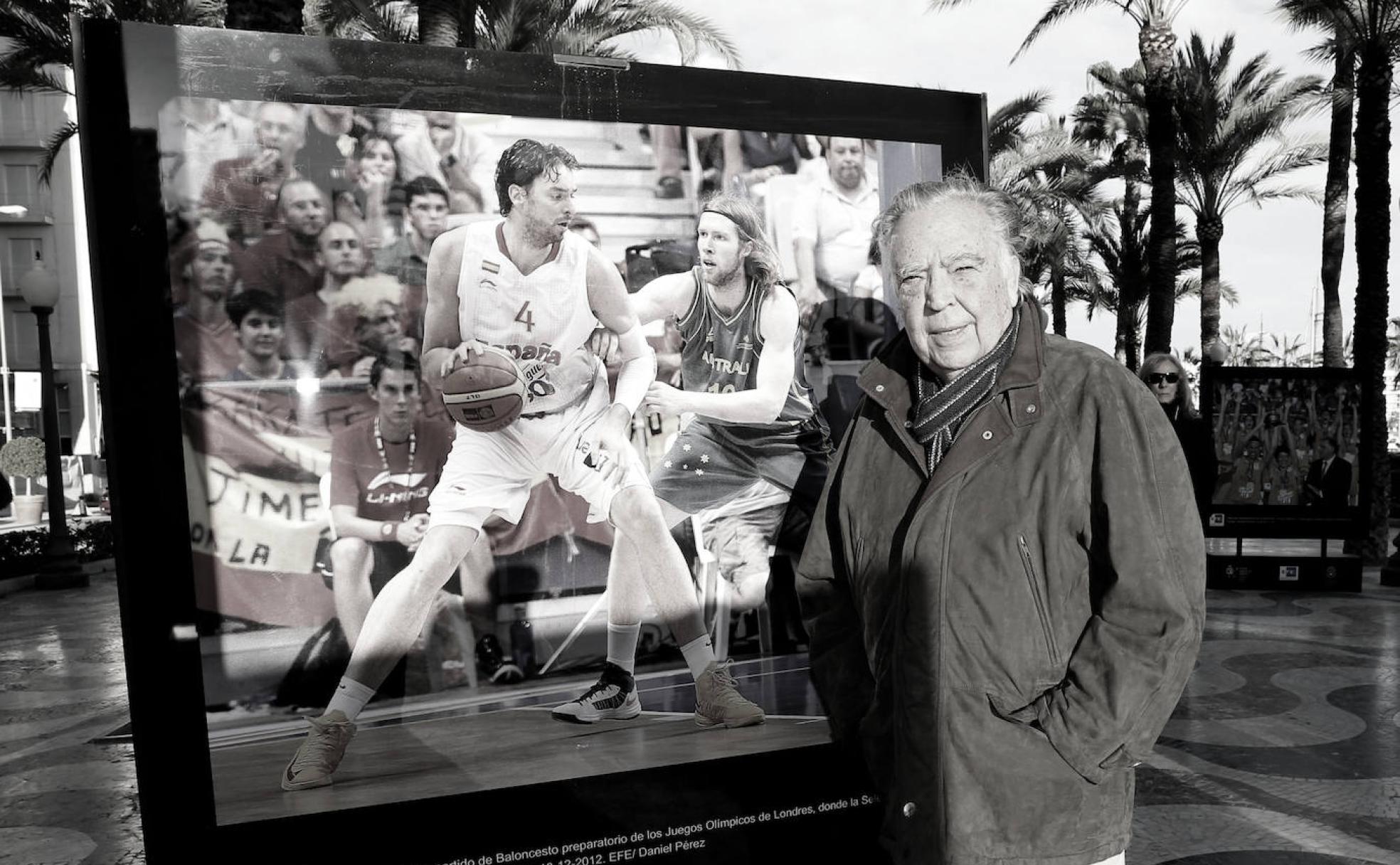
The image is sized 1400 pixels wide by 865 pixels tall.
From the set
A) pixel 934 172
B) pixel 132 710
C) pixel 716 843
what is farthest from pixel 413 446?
pixel 934 172

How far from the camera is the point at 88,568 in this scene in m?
14.5

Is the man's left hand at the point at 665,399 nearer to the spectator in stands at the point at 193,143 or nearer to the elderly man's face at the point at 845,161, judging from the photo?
the elderly man's face at the point at 845,161

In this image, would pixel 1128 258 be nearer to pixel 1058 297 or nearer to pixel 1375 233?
pixel 1058 297

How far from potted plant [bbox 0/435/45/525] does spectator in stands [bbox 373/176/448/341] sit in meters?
20.1

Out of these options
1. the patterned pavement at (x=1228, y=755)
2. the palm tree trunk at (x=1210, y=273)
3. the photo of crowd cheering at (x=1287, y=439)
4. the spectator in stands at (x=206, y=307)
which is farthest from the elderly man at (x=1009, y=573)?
the palm tree trunk at (x=1210, y=273)

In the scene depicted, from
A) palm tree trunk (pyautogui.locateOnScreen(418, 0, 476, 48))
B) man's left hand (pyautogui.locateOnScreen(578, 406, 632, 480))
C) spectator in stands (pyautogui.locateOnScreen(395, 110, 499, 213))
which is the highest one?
palm tree trunk (pyautogui.locateOnScreen(418, 0, 476, 48))

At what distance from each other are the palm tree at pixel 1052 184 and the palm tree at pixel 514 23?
39.1ft

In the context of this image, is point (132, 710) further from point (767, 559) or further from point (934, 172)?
point (934, 172)

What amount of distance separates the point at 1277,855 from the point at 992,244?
9.83 feet

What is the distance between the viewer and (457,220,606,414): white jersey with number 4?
2.73m

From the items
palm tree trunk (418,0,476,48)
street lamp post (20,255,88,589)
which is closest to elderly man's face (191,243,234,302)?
palm tree trunk (418,0,476,48)

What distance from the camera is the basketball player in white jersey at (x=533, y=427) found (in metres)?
2.67

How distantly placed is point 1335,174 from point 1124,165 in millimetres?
10527

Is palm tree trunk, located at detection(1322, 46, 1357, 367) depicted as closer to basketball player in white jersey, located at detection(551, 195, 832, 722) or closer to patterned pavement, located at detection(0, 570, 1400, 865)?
patterned pavement, located at detection(0, 570, 1400, 865)
